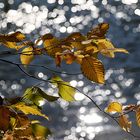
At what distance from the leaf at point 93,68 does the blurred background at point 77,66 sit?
5.23 meters

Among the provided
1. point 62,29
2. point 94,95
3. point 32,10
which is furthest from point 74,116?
point 32,10

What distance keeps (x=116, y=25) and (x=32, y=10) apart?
370 centimetres

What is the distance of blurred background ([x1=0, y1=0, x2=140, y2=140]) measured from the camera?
7.91 meters

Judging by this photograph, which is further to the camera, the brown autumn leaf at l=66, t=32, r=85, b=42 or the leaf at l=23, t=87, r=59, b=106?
the leaf at l=23, t=87, r=59, b=106

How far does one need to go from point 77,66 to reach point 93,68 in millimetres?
9038

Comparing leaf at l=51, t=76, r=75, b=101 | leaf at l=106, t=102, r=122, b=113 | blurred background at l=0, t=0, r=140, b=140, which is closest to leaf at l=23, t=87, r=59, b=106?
leaf at l=51, t=76, r=75, b=101

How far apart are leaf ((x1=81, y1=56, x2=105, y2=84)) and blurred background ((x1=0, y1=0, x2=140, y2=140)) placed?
5.23 m

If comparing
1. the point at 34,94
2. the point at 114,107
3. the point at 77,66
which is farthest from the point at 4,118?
the point at 77,66

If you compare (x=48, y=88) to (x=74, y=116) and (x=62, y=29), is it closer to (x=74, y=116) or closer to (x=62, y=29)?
(x=74, y=116)

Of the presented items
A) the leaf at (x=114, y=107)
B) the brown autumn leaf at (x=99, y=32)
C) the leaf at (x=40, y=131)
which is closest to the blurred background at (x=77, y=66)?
the leaf at (x=114, y=107)

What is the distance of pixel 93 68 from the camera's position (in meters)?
1.50

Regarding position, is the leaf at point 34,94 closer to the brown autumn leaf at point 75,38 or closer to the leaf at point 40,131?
the leaf at point 40,131

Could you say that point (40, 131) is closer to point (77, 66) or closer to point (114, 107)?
point (114, 107)

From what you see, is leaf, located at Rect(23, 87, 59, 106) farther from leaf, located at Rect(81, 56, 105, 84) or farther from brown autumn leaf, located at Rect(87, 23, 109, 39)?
brown autumn leaf, located at Rect(87, 23, 109, 39)
